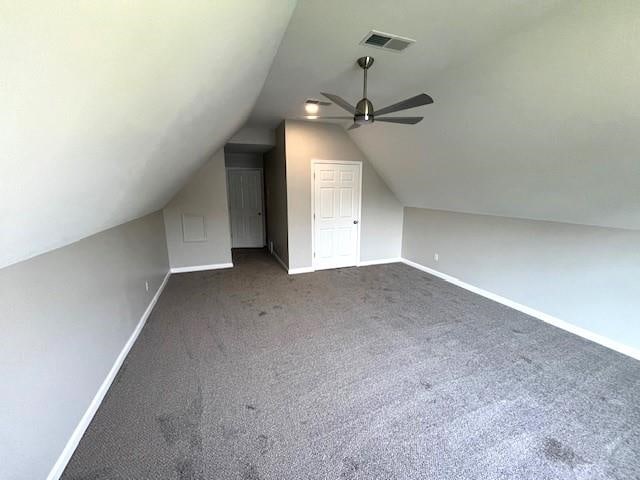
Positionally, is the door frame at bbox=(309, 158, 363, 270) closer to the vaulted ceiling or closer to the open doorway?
the vaulted ceiling

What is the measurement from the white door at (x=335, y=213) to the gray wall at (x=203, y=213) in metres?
1.70

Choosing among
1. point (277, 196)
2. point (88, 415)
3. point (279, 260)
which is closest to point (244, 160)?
point (277, 196)

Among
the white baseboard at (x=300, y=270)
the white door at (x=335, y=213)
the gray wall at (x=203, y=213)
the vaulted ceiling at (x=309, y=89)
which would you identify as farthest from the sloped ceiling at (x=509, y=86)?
the white baseboard at (x=300, y=270)

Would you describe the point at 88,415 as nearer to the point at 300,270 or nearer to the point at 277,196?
the point at 300,270

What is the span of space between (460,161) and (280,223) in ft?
10.5

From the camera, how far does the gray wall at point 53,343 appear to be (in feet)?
3.88

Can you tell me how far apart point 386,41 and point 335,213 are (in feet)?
9.78

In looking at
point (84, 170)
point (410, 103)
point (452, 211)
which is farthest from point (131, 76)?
point (452, 211)

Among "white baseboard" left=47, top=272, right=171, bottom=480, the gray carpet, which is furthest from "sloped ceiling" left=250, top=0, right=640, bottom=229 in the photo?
"white baseboard" left=47, top=272, right=171, bottom=480

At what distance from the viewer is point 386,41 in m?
2.08

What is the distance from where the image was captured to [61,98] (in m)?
0.74

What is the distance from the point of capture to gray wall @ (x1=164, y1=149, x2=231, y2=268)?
4633 mm

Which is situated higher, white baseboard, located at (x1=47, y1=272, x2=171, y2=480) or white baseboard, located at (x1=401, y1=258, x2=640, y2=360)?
white baseboard, located at (x1=47, y1=272, x2=171, y2=480)

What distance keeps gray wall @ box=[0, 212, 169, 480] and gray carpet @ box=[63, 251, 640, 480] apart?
25 centimetres
